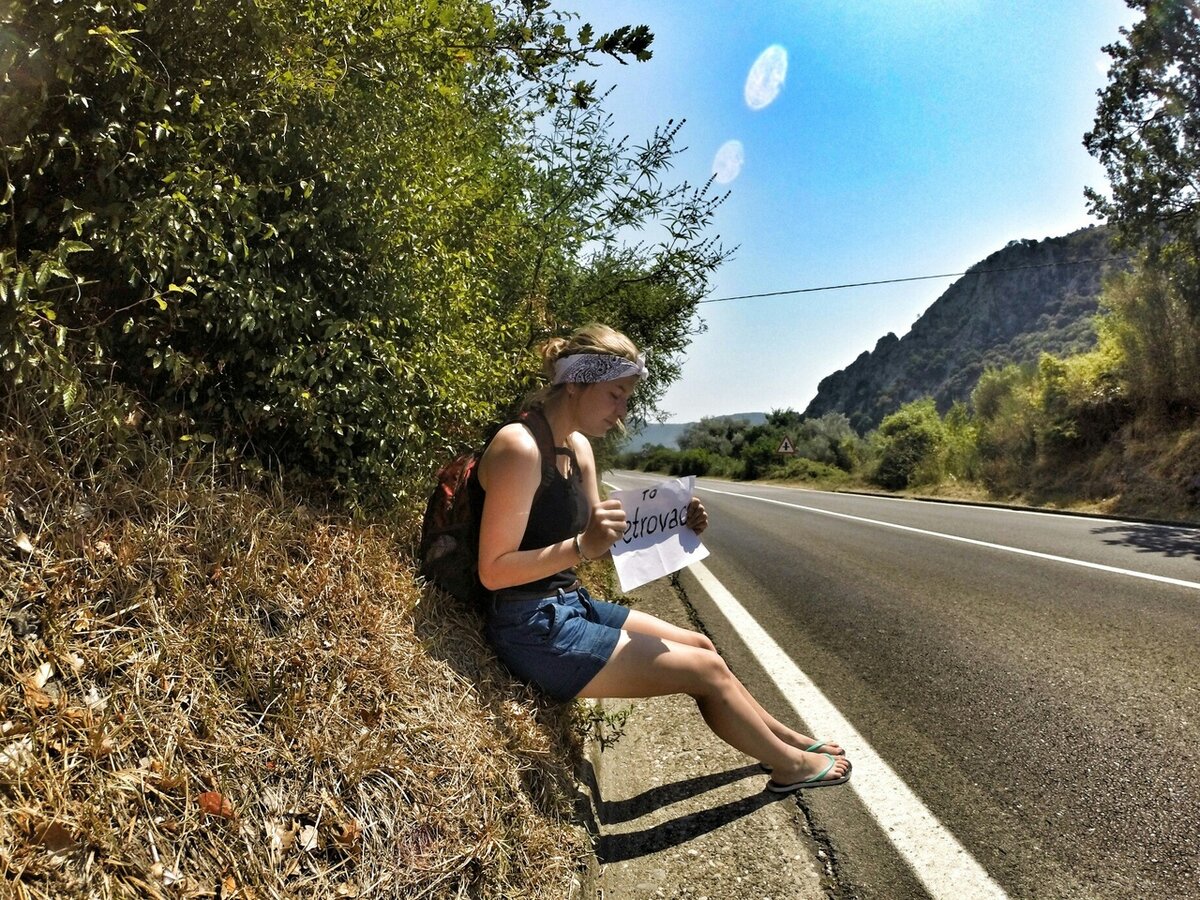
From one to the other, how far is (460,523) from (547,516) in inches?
12.6

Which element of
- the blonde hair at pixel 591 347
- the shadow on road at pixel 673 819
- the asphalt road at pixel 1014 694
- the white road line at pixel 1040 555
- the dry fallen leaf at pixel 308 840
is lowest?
the shadow on road at pixel 673 819

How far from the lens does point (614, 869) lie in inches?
96.7

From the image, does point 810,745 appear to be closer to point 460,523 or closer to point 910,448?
point 460,523

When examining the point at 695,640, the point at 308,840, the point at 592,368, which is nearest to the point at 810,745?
the point at 695,640

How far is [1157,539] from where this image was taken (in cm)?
928

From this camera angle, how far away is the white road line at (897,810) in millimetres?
2236

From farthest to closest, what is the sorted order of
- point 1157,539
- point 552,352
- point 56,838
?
point 1157,539 < point 552,352 < point 56,838

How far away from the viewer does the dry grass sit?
141cm

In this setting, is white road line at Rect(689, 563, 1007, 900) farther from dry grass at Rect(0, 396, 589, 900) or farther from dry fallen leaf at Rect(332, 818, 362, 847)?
dry fallen leaf at Rect(332, 818, 362, 847)

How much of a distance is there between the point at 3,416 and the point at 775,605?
18.4 ft

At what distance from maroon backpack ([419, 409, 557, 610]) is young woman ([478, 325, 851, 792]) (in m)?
0.05

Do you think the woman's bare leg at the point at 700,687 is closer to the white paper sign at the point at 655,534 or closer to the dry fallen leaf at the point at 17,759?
the white paper sign at the point at 655,534

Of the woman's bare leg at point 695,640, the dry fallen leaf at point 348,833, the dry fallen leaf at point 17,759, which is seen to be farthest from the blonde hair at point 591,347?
the dry fallen leaf at point 17,759

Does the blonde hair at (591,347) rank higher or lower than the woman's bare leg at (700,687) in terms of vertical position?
higher
